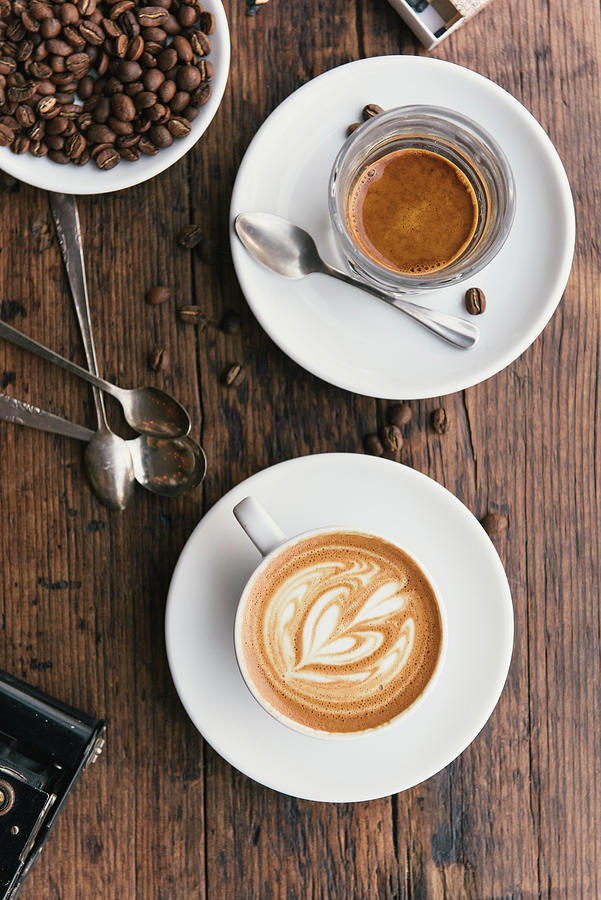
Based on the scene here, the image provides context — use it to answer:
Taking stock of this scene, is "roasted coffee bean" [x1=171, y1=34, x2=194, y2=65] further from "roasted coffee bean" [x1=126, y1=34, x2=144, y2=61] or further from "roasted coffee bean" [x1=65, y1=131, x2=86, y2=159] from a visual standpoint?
"roasted coffee bean" [x1=65, y1=131, x2=86, y2=159]

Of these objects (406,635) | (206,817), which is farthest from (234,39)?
(206,817)

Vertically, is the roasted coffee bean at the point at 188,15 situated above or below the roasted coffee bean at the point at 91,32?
above

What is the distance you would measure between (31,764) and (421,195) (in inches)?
43.1

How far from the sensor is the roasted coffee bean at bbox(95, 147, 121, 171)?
1.21 meters

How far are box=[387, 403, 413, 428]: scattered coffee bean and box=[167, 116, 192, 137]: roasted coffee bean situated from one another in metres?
0.57

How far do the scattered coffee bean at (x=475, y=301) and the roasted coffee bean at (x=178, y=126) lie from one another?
521 mm

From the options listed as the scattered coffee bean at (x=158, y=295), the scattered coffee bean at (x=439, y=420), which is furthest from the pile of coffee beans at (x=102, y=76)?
the scattered coffee bean at (x=439, y=420)

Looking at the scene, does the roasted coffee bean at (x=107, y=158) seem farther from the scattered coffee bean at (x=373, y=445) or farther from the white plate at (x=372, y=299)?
the scattered coffee bean at (x=373, y=445)

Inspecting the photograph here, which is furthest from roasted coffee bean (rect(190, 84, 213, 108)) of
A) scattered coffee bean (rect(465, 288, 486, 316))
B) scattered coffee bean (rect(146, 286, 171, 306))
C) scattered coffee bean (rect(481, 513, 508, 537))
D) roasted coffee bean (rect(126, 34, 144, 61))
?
scattered coffee bean (rect(481, 513, 508, 537))

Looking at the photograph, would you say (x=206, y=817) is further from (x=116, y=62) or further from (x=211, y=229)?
(x=116, y=62)

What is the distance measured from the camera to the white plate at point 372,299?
1.22 metres

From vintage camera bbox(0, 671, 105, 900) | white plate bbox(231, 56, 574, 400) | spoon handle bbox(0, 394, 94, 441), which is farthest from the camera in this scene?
spoon handle bbox(0, 394, 94, 441)

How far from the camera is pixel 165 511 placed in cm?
134

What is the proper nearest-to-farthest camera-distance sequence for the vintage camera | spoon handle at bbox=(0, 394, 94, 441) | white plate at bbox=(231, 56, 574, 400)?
1. the vintage camera
2. white plate at bbox=(231, 56, 574, 400)
3. spoon handle at bbox=(0, 394, 94, 441)
